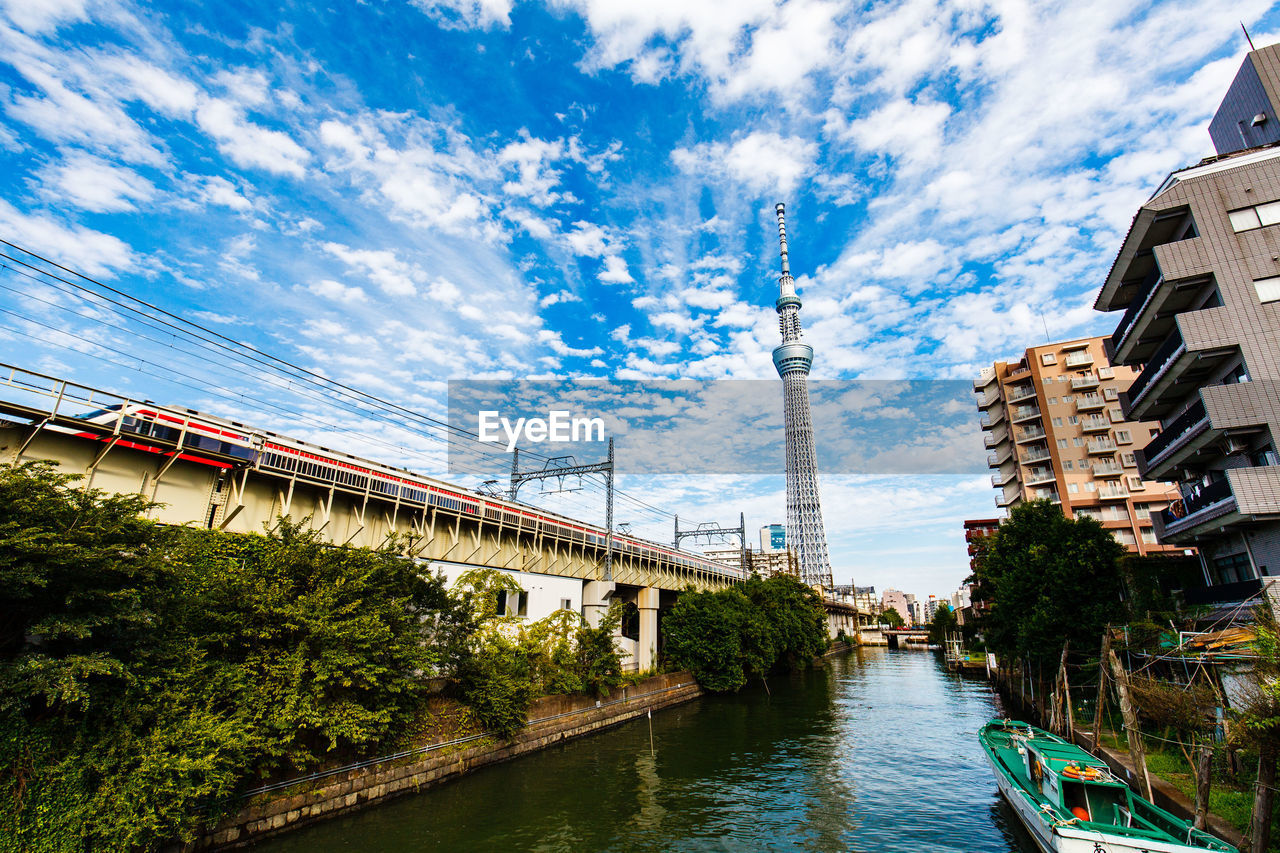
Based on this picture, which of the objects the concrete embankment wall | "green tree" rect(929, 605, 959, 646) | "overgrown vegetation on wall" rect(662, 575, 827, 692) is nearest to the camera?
the concrete embankment wall

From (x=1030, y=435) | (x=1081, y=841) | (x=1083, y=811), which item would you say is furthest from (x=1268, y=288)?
(x=1030, y=435)

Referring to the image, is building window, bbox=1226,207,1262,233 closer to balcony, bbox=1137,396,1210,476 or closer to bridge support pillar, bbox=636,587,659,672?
balcony, bbox=1137,396,1210,476

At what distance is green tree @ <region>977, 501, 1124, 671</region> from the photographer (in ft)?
83.3

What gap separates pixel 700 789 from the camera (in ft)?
72.2

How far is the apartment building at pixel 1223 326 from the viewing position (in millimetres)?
23422

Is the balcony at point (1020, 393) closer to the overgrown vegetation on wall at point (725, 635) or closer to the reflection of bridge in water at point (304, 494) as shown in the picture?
the overgrown vegetation on wall at point (725, 635)

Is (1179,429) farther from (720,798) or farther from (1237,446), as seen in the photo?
(720,798)

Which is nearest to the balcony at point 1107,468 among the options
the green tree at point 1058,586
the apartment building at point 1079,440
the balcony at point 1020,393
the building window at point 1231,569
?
the apartment building at point 1079,440

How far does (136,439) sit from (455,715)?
49.6 feet

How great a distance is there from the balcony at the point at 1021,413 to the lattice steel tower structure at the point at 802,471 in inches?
3134

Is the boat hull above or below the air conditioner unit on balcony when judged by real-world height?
below

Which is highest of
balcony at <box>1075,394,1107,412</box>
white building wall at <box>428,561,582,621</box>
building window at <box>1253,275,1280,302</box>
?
balcony at <box>1075,394,1107,412</box>

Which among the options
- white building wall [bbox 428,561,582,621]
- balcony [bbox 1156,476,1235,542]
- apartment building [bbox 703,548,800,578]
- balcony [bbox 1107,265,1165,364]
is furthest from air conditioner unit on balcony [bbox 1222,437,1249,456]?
apartment building [bbox 703,548,800,578]

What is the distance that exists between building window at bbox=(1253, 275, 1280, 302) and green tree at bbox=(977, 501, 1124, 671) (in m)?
11.5
